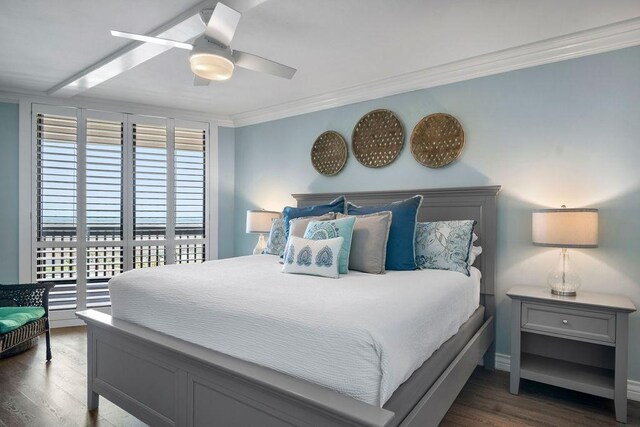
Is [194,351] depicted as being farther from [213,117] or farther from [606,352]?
[213,117]

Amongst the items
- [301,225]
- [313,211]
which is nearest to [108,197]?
[313,211]

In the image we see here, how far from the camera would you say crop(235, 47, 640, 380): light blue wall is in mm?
2533

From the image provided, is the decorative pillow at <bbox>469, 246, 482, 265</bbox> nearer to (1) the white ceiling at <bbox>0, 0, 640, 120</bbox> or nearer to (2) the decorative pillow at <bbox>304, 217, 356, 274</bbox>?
(2) the decorative pillow at <bbox>304, 217, 356, 274</bbox>

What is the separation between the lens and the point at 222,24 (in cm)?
204

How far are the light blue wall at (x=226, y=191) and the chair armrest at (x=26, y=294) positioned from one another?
203 cm

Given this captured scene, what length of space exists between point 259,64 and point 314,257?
1331mm

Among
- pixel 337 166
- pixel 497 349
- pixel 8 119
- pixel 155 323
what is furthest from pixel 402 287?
pixel 8 119

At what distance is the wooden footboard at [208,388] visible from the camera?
1339 mm

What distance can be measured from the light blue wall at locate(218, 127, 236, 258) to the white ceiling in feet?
4.36

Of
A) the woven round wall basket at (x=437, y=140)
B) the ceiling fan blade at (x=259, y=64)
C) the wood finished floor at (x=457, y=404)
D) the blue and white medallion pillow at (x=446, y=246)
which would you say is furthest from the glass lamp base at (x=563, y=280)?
the ceiling fan blade at (x=259, y=64)

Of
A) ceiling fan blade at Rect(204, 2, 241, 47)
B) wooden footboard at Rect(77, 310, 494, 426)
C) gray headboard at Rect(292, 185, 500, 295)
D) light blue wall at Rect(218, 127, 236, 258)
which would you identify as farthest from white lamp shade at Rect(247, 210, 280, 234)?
ceiling fan blade at Rect(204, 2, 241, 47)

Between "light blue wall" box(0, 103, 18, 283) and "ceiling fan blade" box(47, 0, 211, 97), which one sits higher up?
"ceiling fan blade" box(47, 0, 211, 97)

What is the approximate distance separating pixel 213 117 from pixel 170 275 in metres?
3.12

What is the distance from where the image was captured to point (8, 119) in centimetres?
390
